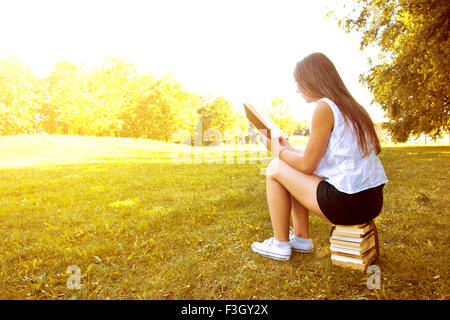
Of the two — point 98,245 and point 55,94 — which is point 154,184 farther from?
point 55,94

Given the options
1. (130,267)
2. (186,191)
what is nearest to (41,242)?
(130,267)

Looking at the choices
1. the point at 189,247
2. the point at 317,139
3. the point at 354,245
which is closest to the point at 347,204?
the point at 354,245

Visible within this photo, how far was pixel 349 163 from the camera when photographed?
263 centimetres

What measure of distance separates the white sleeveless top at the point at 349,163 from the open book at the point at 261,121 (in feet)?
1.87

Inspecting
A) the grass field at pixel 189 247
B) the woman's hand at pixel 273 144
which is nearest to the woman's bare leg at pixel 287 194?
the woman's hand at pixel 273 144

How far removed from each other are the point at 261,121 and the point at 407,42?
8.93 meters

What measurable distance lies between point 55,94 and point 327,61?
46.6 m

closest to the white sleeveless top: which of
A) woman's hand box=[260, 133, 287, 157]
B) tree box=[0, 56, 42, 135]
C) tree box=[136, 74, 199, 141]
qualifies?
woman's hand box=[260, 133, 287, 157]

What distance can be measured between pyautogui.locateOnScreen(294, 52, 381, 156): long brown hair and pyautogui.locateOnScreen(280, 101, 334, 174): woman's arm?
0.48 ft

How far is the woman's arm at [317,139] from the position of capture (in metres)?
2.61

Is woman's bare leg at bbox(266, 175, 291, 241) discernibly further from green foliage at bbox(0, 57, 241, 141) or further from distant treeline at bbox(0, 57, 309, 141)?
green foliage at bbox(0, 57, 241, 141)

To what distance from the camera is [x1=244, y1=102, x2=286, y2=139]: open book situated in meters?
2.84
